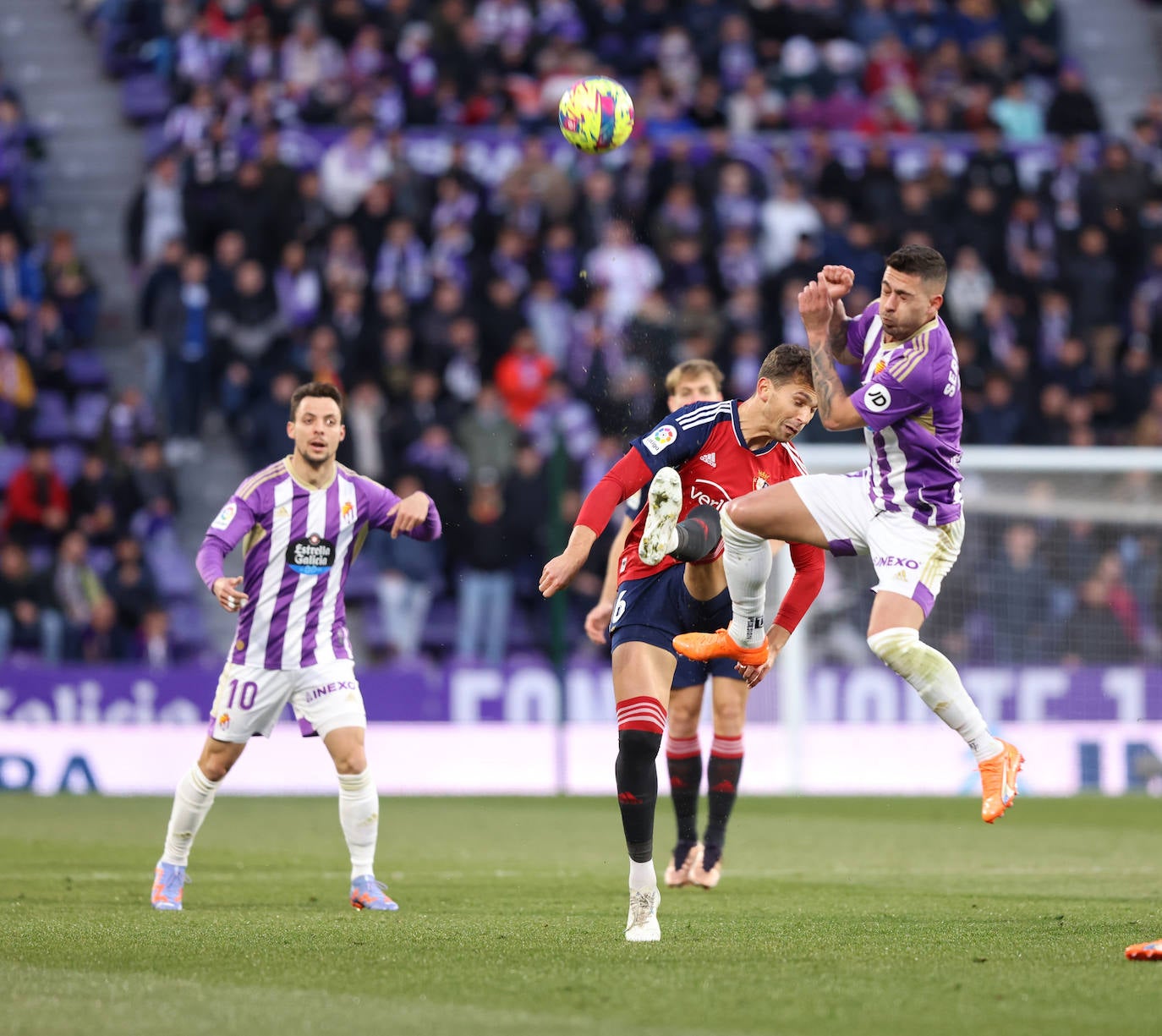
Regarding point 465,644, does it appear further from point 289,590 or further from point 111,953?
point 111,953

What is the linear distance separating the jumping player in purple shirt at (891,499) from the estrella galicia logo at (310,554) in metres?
1.97

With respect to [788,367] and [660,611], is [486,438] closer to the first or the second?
[788,367]

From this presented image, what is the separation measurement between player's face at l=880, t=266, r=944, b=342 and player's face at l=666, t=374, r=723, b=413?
1.91m

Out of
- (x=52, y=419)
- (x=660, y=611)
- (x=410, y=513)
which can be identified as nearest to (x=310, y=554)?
(x=410, y=513)

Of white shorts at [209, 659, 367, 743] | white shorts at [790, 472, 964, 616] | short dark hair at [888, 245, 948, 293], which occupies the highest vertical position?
short dark hair at [888, 245, 948, 293]

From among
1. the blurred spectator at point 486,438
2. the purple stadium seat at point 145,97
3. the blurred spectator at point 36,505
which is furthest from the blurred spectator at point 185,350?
the purple stadium seat at point 145,97

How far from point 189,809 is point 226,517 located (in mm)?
1264

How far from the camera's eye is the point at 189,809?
792 cm

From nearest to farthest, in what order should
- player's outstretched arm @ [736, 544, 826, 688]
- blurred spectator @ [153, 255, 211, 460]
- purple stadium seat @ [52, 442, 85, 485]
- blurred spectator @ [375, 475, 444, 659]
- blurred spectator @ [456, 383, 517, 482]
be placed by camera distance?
player's outstretched arm @ [736, 544, 826, 688] → blurred spectator @ [375, 475, 444, 659] → blurred spectator @ [456, 383, 517, 482] → purple stadium seat @ [52, 442, 85, 485] → blurred spectator @ [153, 255, 211, 460]

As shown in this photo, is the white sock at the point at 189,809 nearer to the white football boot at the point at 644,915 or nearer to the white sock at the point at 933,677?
the white football boot at the point at 644,915

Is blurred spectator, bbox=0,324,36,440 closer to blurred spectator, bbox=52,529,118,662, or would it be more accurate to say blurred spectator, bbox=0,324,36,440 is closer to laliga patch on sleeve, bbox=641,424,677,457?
blurred spectator, bbox=52,529,118,662

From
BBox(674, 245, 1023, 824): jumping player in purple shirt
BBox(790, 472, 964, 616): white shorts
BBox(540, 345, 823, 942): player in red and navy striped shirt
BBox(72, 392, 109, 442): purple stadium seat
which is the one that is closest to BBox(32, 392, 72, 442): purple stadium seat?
BBox(72, 392, 109, 442): purple stadium seat

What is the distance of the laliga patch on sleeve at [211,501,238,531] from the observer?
778 centimetres

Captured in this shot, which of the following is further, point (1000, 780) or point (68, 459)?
point (68, 459)
